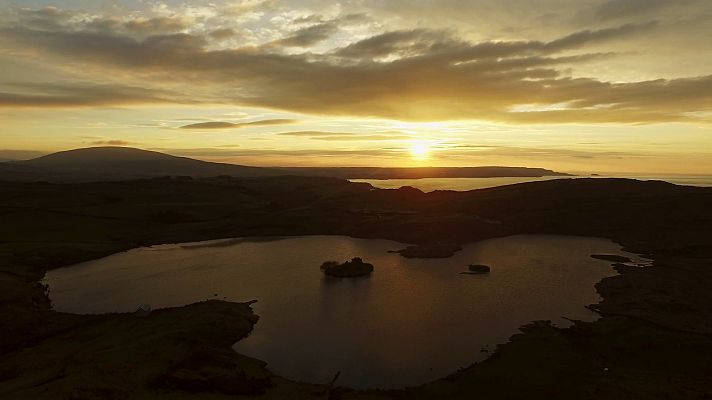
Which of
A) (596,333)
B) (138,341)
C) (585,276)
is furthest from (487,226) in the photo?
(138,341)

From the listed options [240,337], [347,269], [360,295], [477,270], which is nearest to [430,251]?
[477,270]

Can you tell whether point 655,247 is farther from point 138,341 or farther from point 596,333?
point 138,341

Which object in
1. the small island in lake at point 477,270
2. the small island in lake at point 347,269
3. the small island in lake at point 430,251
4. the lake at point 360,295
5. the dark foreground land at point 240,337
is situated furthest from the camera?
the small island in lake at point 430,251

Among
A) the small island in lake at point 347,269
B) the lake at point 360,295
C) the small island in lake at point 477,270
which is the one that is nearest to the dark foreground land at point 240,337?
the lake at point 360,295

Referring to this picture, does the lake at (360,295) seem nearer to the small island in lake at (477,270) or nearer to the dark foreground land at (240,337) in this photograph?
the small island in lake at (477,270)

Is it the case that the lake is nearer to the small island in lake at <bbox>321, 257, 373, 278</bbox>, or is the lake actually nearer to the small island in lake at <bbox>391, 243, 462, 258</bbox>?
the small island in lake at <bbox>321, 257, 373, 278</bbox>

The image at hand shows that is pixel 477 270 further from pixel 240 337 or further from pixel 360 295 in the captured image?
pixel 240 337

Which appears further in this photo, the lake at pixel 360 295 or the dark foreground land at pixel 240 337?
the lake at pixel 360 295
